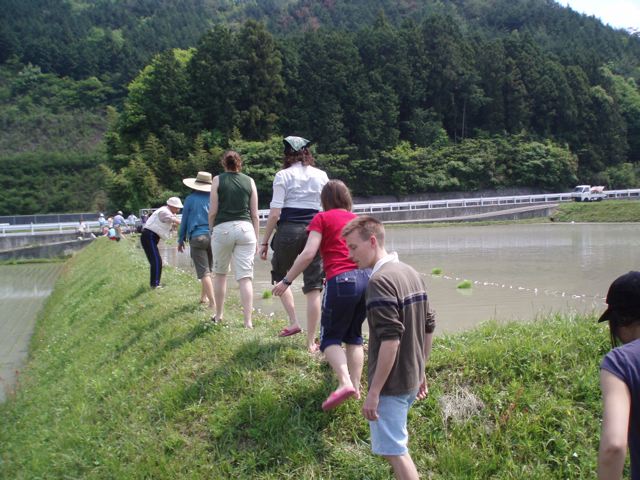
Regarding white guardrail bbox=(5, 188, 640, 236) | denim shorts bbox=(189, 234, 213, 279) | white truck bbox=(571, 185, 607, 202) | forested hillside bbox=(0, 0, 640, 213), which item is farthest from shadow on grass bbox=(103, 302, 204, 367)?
white truck bbox=(571, 185, 607, 202)

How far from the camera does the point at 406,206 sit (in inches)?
1604

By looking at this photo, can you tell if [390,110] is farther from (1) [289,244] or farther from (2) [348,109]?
(1) [289,244]

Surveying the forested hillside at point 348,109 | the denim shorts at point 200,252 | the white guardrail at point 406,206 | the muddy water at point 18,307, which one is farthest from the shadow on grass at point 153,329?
the forested hillside at point 348,109

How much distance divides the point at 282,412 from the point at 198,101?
47801 mm

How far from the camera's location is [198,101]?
4897cm

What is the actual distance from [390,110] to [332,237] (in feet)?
168

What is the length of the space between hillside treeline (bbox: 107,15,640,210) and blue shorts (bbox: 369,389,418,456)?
40474 mm

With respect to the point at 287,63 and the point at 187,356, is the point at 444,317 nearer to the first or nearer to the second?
the point at 187,356

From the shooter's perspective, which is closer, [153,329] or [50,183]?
[153,329]

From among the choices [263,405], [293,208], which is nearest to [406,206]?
[293,208]

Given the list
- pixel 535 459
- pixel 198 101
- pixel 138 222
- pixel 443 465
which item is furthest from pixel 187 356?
pixel 198 101

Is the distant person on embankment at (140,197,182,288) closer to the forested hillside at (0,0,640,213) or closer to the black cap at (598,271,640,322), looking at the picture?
the black cap at (598,271,640,322)

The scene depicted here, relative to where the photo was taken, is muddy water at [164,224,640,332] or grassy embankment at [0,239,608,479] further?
muddy water at [164,224,640,332]

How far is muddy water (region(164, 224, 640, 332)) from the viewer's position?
8.27 metres
